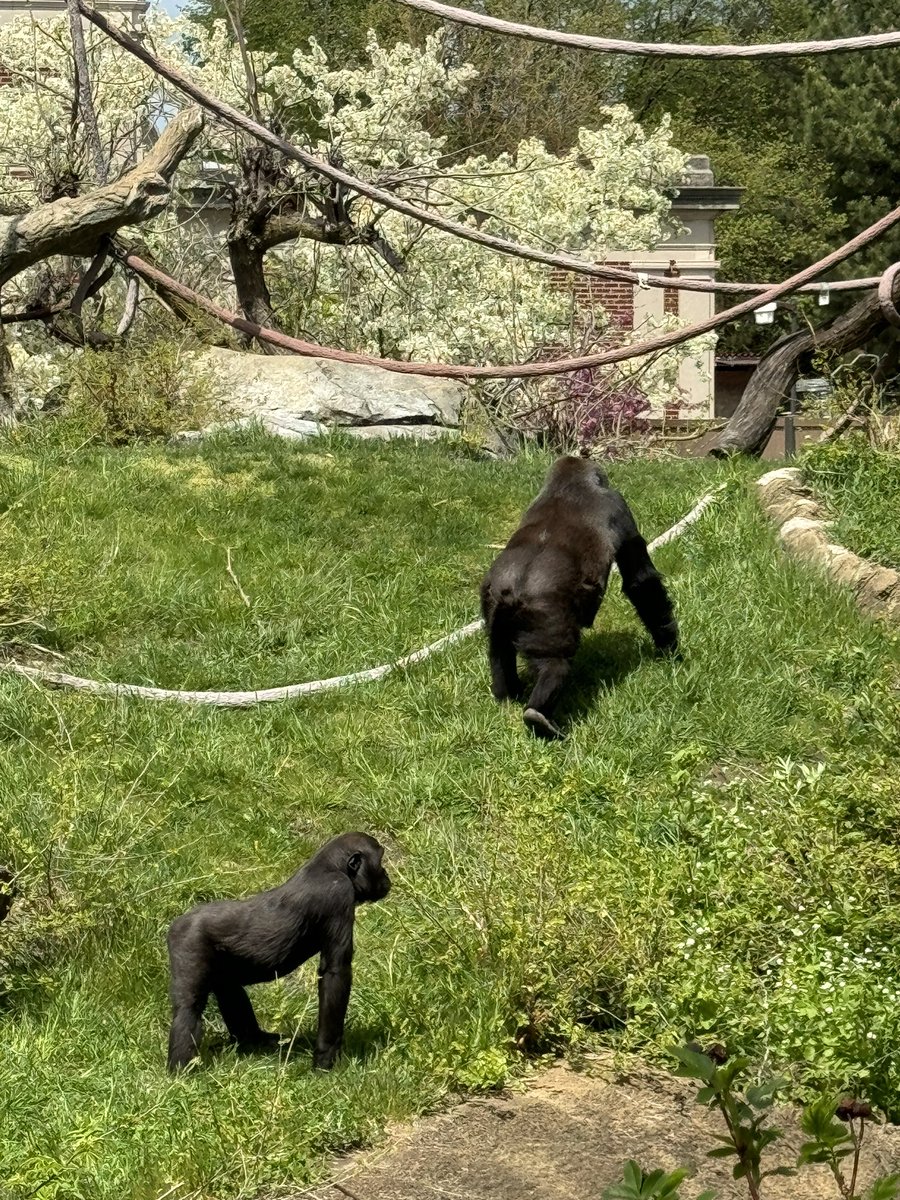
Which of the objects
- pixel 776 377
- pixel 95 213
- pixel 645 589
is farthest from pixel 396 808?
pixel 776 377

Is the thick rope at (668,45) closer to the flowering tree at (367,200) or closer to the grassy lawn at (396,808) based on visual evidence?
the grassy lawn at (396,808)

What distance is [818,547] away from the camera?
8.95 m

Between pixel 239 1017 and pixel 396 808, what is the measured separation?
81.3 inches

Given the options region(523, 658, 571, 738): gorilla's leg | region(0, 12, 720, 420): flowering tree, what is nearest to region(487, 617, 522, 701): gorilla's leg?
region(523, 658, 571, 738): gorilla's leg

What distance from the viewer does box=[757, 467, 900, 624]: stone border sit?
27.4 feet

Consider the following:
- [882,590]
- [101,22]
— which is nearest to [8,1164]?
[101,22]

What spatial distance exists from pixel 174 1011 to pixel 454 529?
5.60m

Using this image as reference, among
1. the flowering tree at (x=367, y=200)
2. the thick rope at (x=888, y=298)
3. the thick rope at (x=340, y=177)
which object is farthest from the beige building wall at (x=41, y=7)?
the thick rope at (x=888, y=298)

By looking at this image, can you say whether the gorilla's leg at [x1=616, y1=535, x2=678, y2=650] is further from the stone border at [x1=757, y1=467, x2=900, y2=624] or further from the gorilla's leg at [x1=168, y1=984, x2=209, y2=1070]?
the gorilla's leg at [x1=168, y1=984, x2=209, y2=1070]

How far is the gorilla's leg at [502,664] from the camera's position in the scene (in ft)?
23.6

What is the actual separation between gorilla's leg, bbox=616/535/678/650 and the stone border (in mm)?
1253

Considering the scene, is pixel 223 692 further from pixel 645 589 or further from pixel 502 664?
pixel 645 589

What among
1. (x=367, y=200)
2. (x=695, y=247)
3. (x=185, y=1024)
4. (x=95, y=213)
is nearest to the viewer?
(x=185, y=1024)

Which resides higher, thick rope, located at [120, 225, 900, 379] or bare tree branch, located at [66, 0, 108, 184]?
bare tree branch, located at [66, 0, 108, 184]
